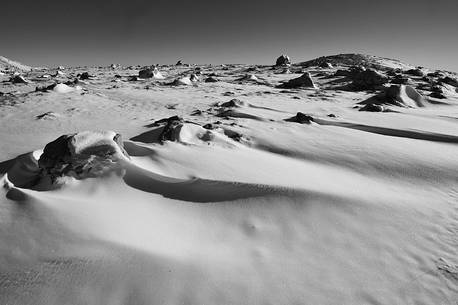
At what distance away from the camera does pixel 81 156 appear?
2746 mm

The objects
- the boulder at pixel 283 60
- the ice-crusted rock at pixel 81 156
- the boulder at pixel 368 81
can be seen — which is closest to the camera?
the ice-crusted rock at pixel 81 156

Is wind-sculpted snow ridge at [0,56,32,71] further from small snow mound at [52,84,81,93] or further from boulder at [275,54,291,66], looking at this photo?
boulder at [275,54,291,66]

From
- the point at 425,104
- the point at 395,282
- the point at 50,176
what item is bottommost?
the point at 395,282

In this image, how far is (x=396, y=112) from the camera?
6.60 m

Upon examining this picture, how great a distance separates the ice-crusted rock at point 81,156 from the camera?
8.63 ft

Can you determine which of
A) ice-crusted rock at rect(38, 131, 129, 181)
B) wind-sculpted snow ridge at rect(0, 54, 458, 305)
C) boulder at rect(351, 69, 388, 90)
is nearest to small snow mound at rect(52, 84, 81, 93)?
wind-sculpted snow ridge at rect(0, 54, 458, 305)

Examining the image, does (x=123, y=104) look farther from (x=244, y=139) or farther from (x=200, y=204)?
(x=200, y=204)

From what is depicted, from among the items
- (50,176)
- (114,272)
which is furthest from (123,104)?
(114,272)

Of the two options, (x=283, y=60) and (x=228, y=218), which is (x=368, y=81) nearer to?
(x=228, y=218)

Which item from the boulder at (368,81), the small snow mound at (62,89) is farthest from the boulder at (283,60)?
the small snow mound at (62,89)

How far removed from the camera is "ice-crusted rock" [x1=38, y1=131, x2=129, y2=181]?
8.63 feet

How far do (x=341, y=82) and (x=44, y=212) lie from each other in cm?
1252

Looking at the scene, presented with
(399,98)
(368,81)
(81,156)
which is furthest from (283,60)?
A: (81,156)

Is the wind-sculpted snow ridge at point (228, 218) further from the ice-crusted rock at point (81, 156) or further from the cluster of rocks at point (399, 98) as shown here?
the cluster of rocks at point (399, 98)
